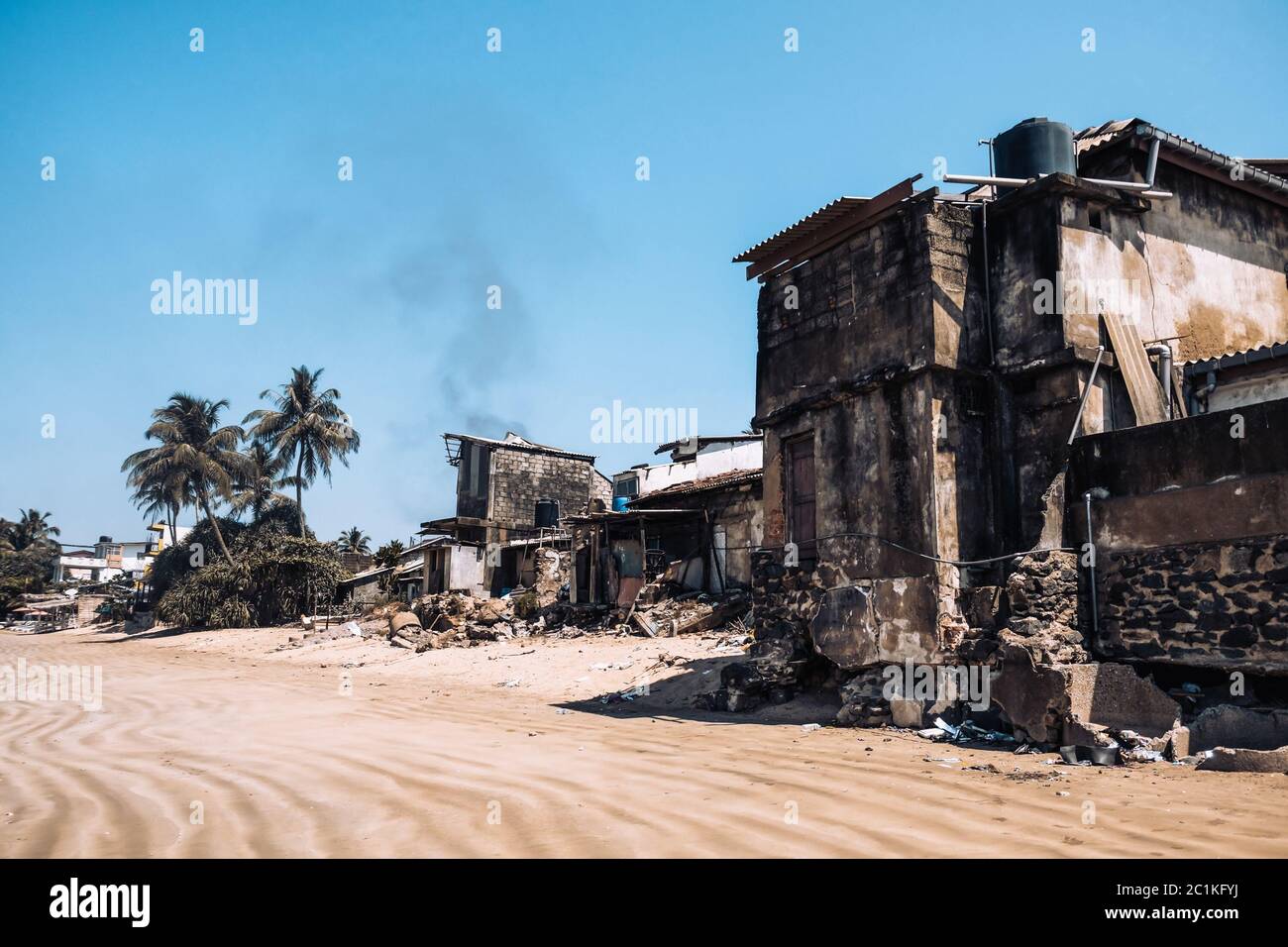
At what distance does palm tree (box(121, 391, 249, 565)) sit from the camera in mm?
43031

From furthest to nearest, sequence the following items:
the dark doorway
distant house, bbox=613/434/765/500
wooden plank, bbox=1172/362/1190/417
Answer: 1. distant house, bbox=613/434/765/500
2. the dark doorway
3. wooden plank, bbox=1172/362/1190/417

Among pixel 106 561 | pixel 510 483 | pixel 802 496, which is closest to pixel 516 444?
pixel 510 483

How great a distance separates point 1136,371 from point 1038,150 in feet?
10.7

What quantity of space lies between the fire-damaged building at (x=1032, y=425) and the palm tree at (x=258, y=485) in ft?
125

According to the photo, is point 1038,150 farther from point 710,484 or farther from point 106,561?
point 106,561

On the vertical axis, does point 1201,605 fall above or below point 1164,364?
below

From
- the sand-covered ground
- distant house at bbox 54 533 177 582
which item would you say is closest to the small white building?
distant house at bbox 54 533 177 582

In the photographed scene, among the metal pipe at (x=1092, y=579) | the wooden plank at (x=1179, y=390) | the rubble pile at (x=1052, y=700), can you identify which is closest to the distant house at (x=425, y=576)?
the rubble pile at (x=1052, y=700)

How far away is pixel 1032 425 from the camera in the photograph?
11.1 meters

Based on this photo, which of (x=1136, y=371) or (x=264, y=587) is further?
(x=264, y=587)

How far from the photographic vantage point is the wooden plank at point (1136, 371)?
424 inches

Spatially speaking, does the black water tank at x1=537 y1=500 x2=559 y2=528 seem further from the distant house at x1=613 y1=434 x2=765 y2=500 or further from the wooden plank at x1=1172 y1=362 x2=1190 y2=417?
the wooden plank at x1=1172 y1=362 x2=1190 y2=417

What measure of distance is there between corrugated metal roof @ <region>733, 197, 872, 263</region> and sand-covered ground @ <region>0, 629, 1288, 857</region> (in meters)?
6.30

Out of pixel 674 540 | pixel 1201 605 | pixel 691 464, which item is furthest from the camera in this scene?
pixel 691 464
